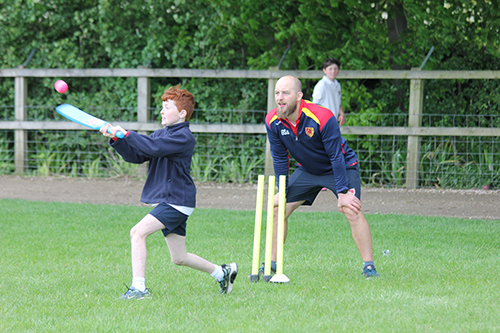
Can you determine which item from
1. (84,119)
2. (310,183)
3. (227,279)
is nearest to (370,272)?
(310,183)

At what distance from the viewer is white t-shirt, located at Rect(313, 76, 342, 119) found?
8.09 meters

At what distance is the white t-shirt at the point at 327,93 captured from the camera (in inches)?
Answer: 318

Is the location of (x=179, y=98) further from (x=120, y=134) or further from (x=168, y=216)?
(x=168, y=216)

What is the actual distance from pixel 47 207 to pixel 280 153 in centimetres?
426

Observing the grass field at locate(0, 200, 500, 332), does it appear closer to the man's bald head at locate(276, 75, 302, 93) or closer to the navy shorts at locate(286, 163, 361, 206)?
the navy shorts at locate(286, 163, 361, 206)

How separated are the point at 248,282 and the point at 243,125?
5677mm

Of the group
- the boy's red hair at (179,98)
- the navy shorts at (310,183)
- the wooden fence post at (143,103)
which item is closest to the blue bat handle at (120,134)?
the boy's red hair at (179,98)

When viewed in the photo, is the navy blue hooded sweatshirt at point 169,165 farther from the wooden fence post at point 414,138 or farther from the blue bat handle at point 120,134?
the wooden fence post at point 414,138

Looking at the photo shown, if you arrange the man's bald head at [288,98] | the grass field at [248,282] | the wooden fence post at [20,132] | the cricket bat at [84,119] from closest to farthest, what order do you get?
the grass field at [248,282], the cricket bat at [84,119], the man's bald head at [288,98], the wooden fence post at [20,132]

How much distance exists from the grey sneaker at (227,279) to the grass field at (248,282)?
67mm

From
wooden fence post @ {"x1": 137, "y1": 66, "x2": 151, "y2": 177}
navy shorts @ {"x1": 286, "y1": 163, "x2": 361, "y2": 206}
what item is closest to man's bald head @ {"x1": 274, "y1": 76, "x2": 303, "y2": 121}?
navy shorts @ {"x1": 286, "y1": 163, "x2": 361, "y2": 206}

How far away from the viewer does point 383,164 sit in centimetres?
1023

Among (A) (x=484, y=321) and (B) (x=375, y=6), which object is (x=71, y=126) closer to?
(B) (x=375, y=6)

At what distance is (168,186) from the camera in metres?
4.04
